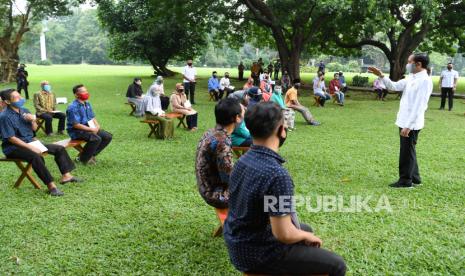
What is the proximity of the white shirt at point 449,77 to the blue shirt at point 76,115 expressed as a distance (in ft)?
39.1

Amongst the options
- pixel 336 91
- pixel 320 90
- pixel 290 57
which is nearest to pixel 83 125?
pixel 320 90

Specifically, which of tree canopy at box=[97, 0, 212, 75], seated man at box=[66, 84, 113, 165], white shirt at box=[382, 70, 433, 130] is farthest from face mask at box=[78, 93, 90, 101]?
tree canopy at box=[97, 0, 212, 75]

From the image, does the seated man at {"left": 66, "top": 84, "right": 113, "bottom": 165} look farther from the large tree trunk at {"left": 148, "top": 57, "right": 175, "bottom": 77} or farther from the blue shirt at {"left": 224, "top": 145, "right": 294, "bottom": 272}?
the large tree trunk at {"left": 148, "top": 57, "right": 175, "bottom": 77}

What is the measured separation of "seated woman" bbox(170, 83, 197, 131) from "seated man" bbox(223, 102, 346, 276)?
745cm

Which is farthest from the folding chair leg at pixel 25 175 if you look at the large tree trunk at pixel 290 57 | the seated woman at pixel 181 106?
the large tree trunk at pixel 290 57

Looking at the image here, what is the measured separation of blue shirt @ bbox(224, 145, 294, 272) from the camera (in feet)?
7.47

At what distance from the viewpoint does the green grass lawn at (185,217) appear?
3.66m

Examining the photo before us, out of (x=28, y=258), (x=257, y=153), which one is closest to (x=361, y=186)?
(x=257, y=153)

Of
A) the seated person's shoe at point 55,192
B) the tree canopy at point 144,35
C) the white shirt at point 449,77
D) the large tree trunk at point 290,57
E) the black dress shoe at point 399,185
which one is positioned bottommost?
Answer: the seated person's shoe at point 55,192

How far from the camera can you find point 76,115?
6453mm

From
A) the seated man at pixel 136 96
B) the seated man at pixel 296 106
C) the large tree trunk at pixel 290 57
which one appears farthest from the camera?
the large tree trunk at pixel 290 57

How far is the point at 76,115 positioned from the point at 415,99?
4973mm

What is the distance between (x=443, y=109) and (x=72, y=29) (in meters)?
94.9

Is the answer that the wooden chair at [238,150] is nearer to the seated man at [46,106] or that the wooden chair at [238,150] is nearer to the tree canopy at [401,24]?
the seated man at [46,106]
